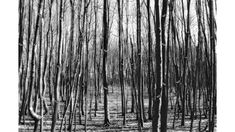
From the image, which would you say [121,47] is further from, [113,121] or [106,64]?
[113,121]

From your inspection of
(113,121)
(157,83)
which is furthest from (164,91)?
(113,121)

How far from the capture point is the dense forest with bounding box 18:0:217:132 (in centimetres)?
300

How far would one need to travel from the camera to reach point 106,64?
3035 millimetres

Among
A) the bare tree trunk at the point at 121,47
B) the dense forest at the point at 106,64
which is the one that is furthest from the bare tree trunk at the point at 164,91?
the bare tree trunk at the point at 121,47

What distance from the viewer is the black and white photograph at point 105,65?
9.84 feet

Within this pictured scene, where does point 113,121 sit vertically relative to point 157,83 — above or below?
below

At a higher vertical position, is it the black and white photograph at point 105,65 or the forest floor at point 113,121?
the black and white photograph at point 105,65

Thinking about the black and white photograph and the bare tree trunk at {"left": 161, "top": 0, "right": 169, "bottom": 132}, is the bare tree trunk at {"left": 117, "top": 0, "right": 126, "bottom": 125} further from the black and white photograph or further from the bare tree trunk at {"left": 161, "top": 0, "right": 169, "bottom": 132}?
the bare tree trunk at {"left": 161, "top": 0, "right": 169, "bottom": 132}

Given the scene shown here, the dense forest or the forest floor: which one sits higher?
the dense forest

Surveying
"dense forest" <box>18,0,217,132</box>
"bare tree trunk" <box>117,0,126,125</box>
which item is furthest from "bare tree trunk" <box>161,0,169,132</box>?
"bare tree trunk" <box>117,0,126,125</box>

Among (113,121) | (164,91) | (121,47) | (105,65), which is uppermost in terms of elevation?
(121,47)

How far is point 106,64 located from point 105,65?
0.04 feet

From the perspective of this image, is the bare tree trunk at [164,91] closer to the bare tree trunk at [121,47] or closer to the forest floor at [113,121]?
the forest floor at [113,121]
